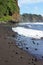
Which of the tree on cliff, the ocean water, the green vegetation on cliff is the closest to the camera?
the ocean water

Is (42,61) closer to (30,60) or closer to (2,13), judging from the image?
(30,60)

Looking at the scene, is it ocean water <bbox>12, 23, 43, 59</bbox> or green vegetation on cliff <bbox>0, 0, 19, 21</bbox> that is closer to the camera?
ocean water <bbox>12, 23, 43, 59</bbox>

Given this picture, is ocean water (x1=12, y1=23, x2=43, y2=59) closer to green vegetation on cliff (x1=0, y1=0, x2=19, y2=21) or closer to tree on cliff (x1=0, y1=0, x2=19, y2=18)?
green vegetation on cliff (x1=0, y1=0, x2=19, y2=21)

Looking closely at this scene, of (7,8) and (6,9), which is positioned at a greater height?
(6,9)

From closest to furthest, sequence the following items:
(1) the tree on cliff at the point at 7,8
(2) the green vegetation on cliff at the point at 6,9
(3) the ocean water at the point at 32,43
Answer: (3) the ocean water at the point at 32,43 → (2) the green vegetation on cliff at the point at 6,9 → (1) the tree on cliff at the point at 7,8

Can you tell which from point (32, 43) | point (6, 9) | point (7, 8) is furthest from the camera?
point (7, 8)

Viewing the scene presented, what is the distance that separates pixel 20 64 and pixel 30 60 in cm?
127

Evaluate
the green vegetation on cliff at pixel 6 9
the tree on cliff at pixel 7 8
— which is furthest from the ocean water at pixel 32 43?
the tree on cliff at pixel 7 8

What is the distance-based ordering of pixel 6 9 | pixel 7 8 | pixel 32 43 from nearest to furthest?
pixel 32 43 → pixel 6 9 → pixel 7 8

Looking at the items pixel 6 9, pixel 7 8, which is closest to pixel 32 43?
pixel 6 9

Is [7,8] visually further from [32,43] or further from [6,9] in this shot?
[32,43]

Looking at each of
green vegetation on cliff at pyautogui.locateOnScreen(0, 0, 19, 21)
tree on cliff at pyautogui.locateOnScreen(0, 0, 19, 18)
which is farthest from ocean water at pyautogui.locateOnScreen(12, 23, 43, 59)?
tree on cliff at pyautogui.locateOnScreen(0, 0, 19, 18)

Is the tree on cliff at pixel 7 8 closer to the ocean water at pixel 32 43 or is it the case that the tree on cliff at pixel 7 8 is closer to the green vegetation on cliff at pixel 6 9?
the green vegetation on cliff at pixel 6 9

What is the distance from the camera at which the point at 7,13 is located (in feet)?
Result: 306
